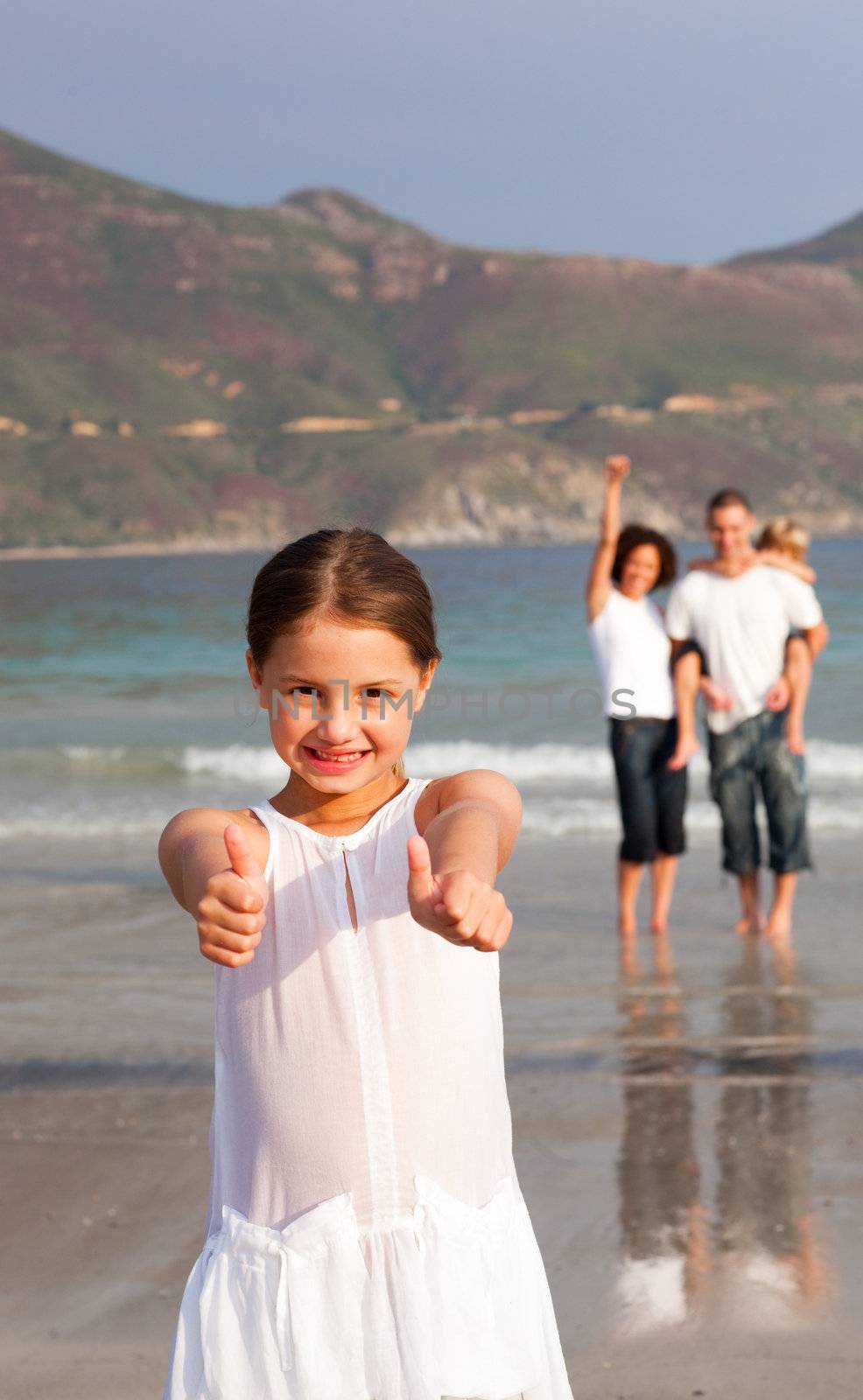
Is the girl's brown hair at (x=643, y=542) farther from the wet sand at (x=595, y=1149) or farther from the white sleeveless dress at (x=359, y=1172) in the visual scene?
the white sleeveless dress at (x=359, y=1172)

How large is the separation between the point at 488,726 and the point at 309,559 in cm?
1552

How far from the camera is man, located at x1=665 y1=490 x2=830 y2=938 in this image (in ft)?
22.4

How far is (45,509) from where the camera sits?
10519 centimetres

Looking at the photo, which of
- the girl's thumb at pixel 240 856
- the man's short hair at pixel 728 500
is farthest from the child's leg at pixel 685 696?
the girl's thumb at pixel 240 856

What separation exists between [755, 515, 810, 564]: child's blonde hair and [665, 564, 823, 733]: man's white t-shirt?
262 millimetres

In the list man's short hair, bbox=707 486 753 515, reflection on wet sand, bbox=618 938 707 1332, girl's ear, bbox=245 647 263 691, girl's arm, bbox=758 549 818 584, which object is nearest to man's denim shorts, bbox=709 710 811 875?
girl's arm, bbox=758 549 818 584

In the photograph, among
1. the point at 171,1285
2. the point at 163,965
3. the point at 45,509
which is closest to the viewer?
the point at 171,1285

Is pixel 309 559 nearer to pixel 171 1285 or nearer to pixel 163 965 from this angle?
pixel 171 1285

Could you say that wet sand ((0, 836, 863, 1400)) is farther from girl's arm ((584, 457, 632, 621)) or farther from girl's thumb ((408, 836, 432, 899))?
girl's thumb ((408, 836, 432, 899))

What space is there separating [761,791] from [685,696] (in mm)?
580

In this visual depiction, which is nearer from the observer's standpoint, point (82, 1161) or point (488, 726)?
point (82, 1161)

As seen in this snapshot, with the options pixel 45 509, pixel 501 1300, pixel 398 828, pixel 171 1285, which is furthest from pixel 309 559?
pixel 45 509

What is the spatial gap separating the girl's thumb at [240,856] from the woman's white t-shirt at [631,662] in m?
5.28

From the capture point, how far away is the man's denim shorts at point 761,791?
693 cm
